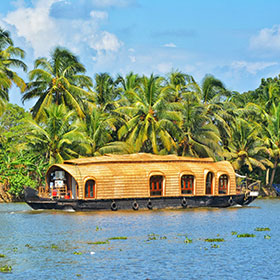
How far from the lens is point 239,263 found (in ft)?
57.9

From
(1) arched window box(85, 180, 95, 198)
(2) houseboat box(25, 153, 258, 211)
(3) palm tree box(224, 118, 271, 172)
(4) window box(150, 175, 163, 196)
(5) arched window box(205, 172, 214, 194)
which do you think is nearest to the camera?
(2) houseboat box(25, 153, 258, 211)

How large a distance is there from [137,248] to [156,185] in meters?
16.9

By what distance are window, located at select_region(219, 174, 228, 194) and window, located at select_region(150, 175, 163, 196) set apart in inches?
206

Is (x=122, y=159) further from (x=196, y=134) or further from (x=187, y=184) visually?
(x=196, y=134)

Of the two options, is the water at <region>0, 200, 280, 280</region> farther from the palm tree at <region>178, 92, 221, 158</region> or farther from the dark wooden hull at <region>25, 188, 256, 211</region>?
the palm tree at <region>178, 92, 221, 158</region>

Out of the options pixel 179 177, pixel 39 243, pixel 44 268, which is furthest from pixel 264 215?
pixel 44 268

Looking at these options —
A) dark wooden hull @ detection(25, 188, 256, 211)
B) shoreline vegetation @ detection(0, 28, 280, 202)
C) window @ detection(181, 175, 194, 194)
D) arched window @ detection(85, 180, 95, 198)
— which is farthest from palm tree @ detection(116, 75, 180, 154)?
arched window @ detection(85, 180, 95, 198)

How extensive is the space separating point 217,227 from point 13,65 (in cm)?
2525

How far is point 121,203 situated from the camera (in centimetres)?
3547

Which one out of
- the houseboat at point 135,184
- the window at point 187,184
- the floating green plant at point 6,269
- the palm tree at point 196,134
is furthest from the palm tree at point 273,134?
the floating green plant at point 6,269

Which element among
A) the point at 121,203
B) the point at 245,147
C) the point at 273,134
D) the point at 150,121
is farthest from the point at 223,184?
the point at 273,134

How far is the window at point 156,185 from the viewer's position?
3703 cm

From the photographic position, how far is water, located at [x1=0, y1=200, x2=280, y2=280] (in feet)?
53.6

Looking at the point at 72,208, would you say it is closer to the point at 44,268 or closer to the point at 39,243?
the point at 39,243
